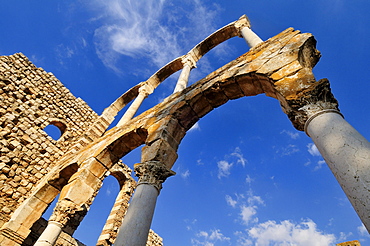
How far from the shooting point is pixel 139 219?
3.65 m

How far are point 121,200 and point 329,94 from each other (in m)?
9.00

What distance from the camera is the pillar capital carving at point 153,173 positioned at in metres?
4.24

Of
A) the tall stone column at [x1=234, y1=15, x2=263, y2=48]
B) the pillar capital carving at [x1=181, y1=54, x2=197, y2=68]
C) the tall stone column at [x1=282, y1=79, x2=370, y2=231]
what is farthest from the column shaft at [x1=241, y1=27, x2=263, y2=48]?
the tall stone column at [x1=282, y1=79, x2=370, y2=231]

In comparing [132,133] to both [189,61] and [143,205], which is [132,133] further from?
[189,61]

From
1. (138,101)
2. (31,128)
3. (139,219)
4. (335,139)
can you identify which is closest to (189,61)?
(138,101)

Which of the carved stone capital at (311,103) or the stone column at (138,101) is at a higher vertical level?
the stone column at (138,101)

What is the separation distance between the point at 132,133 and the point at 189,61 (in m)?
4.92

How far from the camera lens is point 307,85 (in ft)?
11.2

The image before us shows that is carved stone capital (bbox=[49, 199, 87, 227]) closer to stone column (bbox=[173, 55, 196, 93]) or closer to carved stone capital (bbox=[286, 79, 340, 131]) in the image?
stone column (bbox=[173, 55, 196, 93])

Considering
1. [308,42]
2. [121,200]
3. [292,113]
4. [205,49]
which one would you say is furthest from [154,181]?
[205,49]

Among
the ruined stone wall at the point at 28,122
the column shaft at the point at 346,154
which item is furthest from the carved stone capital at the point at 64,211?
the column shaft at the point at 346,154

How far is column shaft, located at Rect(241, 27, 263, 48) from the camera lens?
7066mm

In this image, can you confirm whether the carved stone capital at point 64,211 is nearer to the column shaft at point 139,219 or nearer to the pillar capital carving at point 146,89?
the column shaft at point 139,219

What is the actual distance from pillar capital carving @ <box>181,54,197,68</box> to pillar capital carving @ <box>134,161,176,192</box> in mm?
6426
